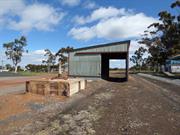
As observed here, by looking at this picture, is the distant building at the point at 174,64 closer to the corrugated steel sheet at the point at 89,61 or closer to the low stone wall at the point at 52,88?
the corrugated steel sheet at the point at 89,61

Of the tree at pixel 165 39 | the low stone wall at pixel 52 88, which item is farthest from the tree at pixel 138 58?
the low stone wall at pixel 52 88

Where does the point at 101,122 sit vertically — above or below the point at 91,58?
below

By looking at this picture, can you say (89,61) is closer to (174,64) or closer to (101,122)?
(101,122)

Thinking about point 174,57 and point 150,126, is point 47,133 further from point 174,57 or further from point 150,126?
point 174,57

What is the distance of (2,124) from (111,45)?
25721mm

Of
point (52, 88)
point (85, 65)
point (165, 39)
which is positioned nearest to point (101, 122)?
point (52, 88)

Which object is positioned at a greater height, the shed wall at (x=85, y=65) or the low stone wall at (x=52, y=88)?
the shed wall at (x=85, y=65)

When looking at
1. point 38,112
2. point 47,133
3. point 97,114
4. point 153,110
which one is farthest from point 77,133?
point 153,110

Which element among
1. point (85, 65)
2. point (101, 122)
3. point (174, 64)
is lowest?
point (101, 122)

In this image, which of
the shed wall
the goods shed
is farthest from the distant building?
the shed wall

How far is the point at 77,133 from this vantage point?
7496 millimetres

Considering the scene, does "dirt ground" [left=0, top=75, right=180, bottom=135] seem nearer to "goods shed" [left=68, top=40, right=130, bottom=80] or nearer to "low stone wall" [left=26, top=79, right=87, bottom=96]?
"low stone wall" [left=26, top=79, right=87, bottom=96]

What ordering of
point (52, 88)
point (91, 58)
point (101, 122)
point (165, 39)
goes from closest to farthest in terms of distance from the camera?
point (101, 122) < point (52, 88) < point (91, 58) < point (165, 39)

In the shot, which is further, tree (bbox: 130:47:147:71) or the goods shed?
tree (bbox: 130:47:147:71)
